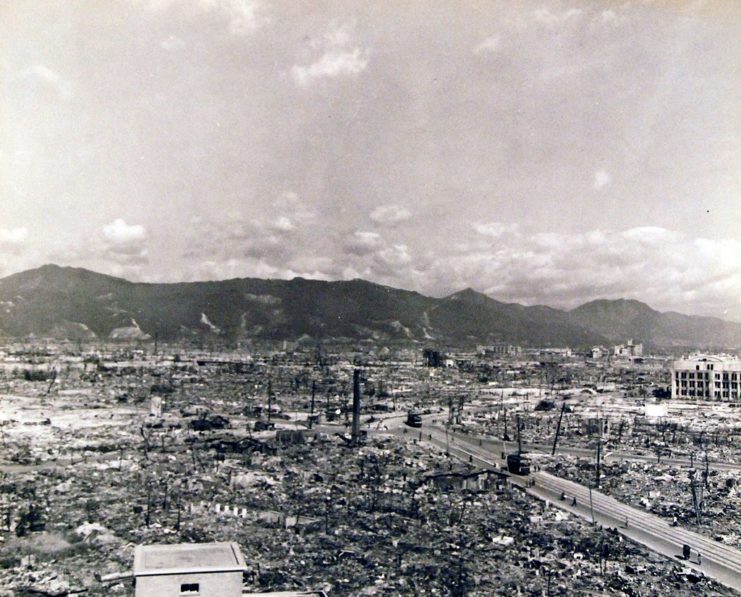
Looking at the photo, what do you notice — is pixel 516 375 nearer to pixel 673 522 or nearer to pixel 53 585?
pixel 673 522

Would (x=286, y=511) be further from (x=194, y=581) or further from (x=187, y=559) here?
(x=194, y=581)

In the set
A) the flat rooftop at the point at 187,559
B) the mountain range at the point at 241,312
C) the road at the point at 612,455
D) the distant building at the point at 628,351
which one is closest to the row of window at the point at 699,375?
the road at the point at 612,455

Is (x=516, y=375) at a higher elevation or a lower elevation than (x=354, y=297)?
lower

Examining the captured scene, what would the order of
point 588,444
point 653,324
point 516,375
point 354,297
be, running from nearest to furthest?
point 588,444, point 516,375, point 354,297, point 653,324

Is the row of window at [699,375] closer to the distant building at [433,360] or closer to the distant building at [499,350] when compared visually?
the distant building at [433,360]

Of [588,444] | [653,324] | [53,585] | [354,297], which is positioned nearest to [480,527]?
[53,585]
